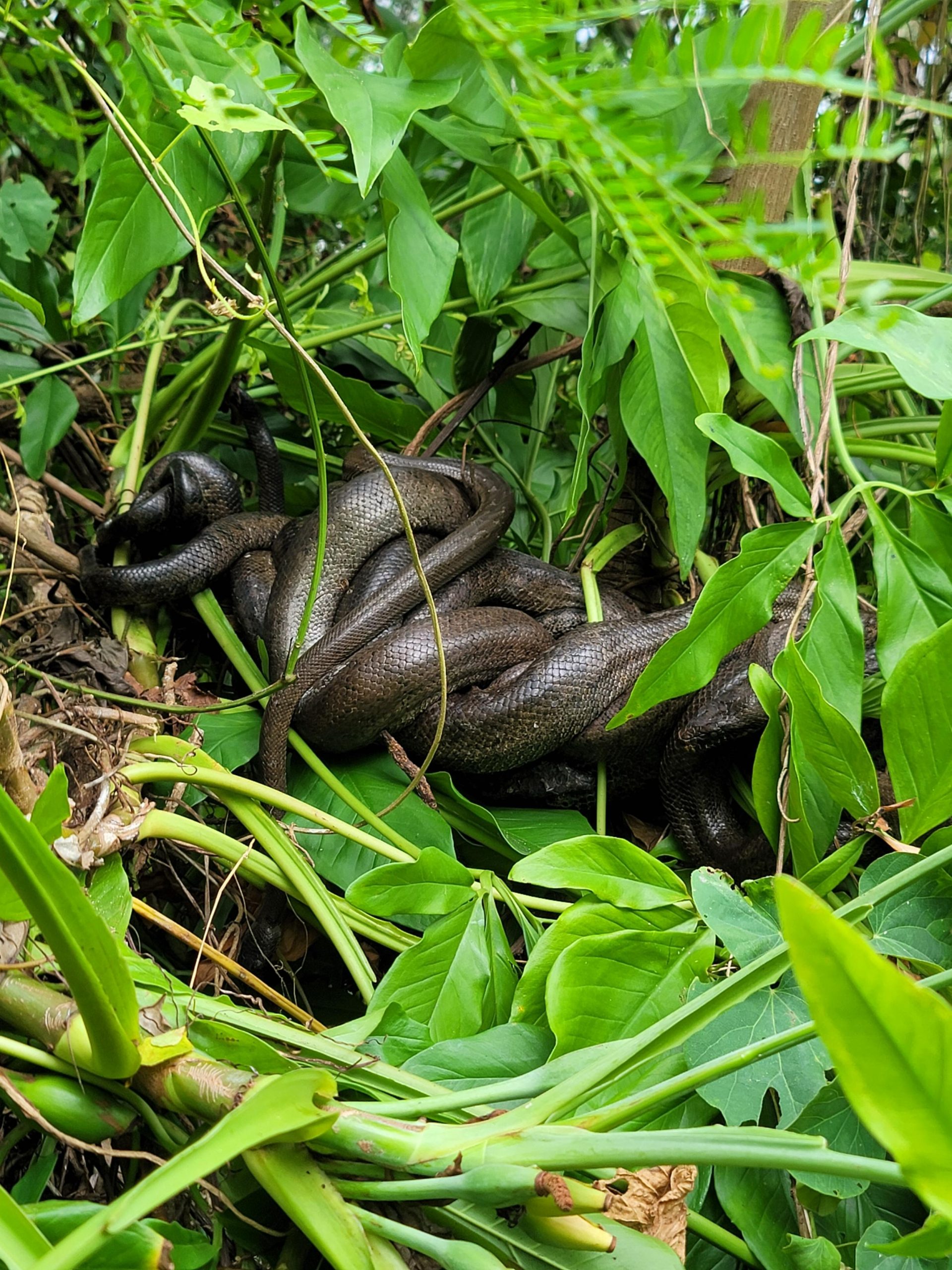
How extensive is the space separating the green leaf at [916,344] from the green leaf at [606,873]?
0.49 metres

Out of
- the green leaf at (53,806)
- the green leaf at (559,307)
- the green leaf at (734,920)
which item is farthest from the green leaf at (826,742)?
the green leaf at (559,307)

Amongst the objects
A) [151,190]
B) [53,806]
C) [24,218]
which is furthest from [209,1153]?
[24,218]

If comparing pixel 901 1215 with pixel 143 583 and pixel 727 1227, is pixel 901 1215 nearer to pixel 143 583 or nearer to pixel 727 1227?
pixel 727 1227

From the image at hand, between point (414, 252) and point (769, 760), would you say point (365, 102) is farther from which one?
point (769, 760)

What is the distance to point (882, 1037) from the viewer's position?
0.99 feet

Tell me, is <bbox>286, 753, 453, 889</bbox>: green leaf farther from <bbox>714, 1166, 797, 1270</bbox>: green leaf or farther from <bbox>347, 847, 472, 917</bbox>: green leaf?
<bbox>714, 1166, 797, 1270</bbox>: green leaf

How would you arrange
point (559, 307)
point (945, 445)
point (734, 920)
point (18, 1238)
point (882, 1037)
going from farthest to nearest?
1. point (559, 307)
2. point (945, 445)
3. point (734, 920)
4. point (18, 1238)
5. point (882, 1037)

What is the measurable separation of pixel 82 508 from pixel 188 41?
2.20 feet

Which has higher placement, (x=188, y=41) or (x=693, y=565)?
(x=188, y=41)

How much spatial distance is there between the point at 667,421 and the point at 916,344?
1.07 ft

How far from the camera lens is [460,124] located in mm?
1268

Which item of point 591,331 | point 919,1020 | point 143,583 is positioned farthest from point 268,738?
point 919,1020

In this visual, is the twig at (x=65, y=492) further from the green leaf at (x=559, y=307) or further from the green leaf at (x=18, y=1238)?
the green leaf at (x=18, y=1238)

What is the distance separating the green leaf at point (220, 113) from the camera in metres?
0.64
